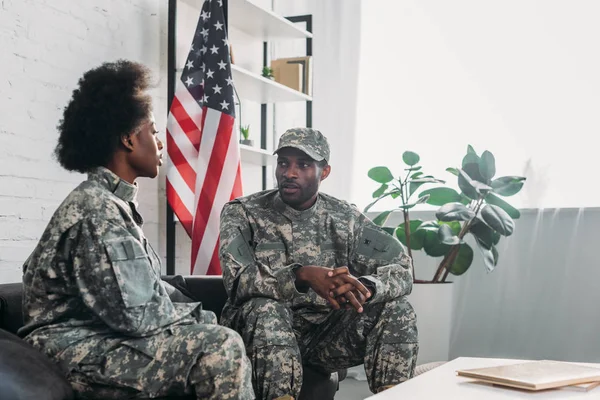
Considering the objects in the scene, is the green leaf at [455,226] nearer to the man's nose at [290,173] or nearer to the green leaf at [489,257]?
the green leaf at [489,257]

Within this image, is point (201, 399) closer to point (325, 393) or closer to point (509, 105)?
point (325, 393)

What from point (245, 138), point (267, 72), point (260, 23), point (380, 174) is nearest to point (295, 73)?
point (267, 72)

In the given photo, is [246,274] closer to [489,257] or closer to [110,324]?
[110,324]

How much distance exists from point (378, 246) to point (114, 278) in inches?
48.3

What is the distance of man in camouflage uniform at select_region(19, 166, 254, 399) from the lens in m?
1.80

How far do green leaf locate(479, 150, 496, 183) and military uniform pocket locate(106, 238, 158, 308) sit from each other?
239 cm

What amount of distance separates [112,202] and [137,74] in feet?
1.38

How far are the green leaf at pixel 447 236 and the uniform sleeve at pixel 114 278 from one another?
2.13m

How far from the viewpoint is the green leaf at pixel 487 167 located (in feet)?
12.8

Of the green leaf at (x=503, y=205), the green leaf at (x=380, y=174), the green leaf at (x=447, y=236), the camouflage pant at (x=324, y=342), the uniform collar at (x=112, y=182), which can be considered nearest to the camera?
the uniform collar at (x=112, y=182)

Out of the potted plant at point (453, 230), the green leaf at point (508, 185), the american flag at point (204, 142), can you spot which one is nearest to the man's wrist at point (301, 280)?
the american flag at point (204, 142)

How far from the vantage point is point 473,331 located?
4379 mm

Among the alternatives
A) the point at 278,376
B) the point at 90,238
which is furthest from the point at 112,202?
the point at 278,376

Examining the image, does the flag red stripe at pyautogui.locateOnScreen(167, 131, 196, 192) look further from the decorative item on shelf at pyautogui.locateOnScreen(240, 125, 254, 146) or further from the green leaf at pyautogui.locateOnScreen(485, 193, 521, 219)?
the green leaf at pyautogui.locateOnScreen(485, 193, 521, 219)
